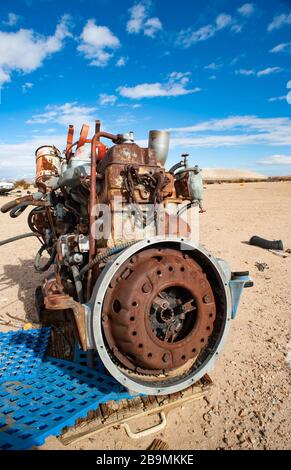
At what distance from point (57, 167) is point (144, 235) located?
6.26ft

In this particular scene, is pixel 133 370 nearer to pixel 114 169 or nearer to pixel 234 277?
pixel 234 277

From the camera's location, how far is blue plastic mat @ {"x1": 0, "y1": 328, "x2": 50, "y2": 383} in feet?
8.88

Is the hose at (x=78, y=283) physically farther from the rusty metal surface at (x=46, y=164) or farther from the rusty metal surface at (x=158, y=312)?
the rusty metal surface at (x=46, y=164)

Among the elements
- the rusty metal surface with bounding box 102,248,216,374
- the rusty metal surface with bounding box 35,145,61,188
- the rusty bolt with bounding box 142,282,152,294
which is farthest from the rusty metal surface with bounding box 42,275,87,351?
the rusty metal surface with bounding box 35,145,61,188

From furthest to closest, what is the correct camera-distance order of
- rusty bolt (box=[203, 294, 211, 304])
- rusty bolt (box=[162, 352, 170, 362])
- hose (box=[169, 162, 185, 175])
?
hose (box=[169, 162, 185, 175]) → rusty bolt (box=[203, 294, 211, 304]) → rusty bolt (box=[162, 352, 170, 362])

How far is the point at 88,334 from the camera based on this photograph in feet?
6.80

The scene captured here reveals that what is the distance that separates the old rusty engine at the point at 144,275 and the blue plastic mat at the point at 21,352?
2.10 feet

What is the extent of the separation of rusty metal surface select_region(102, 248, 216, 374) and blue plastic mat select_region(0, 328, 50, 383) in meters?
1.08

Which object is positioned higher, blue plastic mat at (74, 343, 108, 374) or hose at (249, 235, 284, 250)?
hose at (249, 235, 284, 250)

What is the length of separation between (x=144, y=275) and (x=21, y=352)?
5.69 ft

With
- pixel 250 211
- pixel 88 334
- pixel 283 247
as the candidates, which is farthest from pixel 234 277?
pixel 250 211

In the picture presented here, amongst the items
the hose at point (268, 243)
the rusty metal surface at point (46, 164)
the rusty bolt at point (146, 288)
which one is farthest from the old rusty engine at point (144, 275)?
the hose at point (268, 243)

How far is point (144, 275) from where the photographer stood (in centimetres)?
207

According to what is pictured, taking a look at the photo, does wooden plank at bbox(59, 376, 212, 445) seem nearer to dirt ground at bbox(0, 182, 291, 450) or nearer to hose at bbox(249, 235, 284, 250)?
dirt ground at bbox(0, 182, 291, 450)
